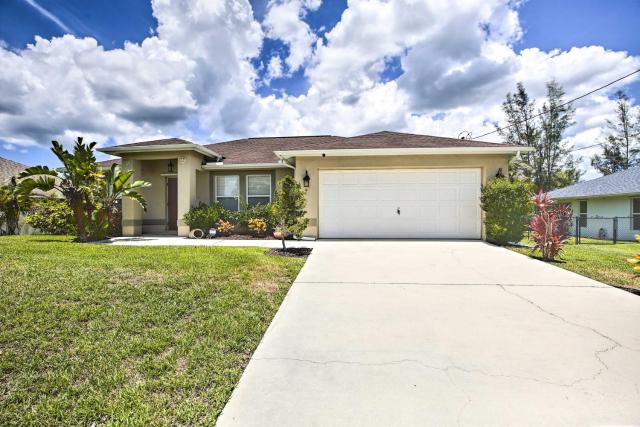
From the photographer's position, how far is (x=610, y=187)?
1706cm

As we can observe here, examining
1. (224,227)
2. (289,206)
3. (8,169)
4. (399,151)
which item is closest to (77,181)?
(224,227)

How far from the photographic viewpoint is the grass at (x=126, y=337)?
198 centimetres

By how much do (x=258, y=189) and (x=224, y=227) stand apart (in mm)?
2208

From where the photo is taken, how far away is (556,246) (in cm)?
691

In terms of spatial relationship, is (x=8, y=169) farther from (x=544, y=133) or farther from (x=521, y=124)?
(x=544, y=133)

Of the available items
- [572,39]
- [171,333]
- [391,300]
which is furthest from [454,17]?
[171,333]

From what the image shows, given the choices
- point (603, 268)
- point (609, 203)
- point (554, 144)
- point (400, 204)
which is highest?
point (554, 144)

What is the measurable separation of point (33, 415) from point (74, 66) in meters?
13.9

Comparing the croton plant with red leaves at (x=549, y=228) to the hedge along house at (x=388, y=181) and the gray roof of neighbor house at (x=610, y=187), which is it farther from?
the gray roof of neighbor house at (x=610, y=187)

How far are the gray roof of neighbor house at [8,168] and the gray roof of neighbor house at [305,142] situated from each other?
40.4ft

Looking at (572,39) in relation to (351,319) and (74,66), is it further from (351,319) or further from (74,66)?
(74,66)

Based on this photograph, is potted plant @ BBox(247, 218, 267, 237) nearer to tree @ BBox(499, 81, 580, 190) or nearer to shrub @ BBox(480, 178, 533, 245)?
shrub @ BBox(480, 178, 533, 245)

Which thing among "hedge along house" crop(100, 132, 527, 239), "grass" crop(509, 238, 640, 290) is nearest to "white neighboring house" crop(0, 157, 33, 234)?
"hedge along house" crop(100, 132, 527, 239)

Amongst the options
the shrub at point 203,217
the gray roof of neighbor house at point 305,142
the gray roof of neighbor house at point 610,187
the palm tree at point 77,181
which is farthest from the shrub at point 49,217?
the gray roof of neighbor house at point 610,187
